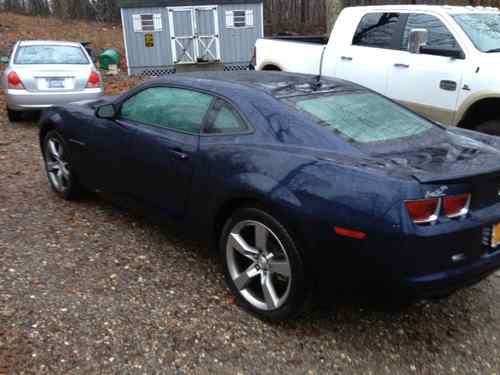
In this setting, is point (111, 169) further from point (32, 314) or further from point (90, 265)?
point (32, 314)

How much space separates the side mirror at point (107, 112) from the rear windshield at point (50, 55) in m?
5.08

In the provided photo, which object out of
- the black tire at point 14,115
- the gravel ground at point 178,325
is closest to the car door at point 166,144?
the gravel ground at point 178,325

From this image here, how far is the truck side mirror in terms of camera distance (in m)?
5.82

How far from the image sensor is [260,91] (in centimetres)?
338

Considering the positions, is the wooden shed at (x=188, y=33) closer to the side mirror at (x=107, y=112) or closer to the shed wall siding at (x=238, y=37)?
the shed wall siding at (x=238, y=37)

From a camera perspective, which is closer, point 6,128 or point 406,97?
point 406,97

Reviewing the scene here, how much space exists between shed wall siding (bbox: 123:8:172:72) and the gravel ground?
13325mm

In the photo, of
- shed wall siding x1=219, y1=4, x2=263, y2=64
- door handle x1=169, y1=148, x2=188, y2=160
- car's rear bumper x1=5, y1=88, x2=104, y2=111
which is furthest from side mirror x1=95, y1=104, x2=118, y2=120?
shed wall siding x1=219, y1=4, x2=263, y2=64

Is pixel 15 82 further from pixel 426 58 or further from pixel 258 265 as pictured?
pixel 258 265

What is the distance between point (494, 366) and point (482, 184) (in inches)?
41.3

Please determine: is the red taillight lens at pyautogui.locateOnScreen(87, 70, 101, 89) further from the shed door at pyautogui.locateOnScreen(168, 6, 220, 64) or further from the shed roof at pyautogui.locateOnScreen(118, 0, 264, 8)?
the shed door at pyautogui.locateOnScreen(168, 6, 220, 64)

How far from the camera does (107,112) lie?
4270mm

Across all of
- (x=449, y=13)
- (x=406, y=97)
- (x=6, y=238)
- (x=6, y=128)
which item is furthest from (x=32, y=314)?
(x=6, y=128)

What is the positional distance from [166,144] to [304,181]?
1315 mm
